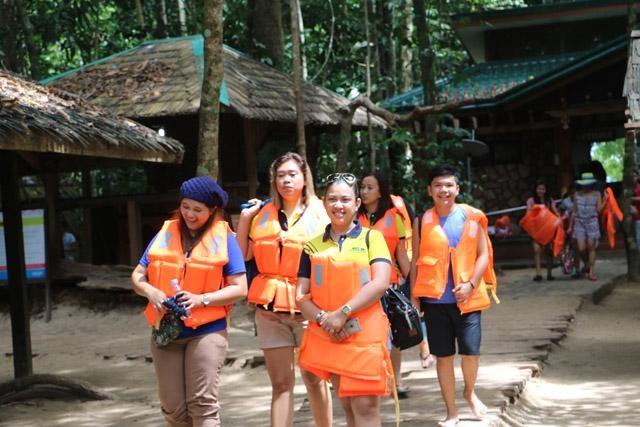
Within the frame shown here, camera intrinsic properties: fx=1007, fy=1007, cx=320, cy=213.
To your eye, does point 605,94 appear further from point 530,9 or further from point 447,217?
point 447,217

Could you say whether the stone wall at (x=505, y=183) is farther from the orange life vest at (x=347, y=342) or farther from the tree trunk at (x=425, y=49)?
the orange life vest at (x=347, y=342)

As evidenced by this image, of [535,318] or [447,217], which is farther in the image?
[535,318]

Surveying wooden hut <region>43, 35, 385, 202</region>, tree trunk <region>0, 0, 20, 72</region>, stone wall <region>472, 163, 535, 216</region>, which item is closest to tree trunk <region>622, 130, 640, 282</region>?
wooden hut <region>43, 35, 385, 202</region>

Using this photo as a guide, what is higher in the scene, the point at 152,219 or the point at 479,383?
the point at 152,219

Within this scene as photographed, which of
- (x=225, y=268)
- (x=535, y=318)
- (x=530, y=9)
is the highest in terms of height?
(x=530, y=9)

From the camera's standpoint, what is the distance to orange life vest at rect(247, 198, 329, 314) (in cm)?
582

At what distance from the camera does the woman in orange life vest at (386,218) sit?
727 cm

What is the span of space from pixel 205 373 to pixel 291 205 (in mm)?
1284

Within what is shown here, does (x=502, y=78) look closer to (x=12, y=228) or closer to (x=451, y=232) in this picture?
(x=12, y=228)

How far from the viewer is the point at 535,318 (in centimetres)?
1249

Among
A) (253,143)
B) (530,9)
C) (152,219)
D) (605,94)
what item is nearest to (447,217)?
(253,143)

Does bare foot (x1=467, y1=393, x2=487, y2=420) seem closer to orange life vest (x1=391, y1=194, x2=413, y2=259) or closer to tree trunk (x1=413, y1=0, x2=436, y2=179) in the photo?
orange life vest (x1=391, y1=194, x2=413, y2=259)

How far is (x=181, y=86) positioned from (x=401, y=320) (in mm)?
10406

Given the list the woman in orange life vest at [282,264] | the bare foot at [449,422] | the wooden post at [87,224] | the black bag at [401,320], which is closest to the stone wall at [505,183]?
the wooden post at [87,224]
